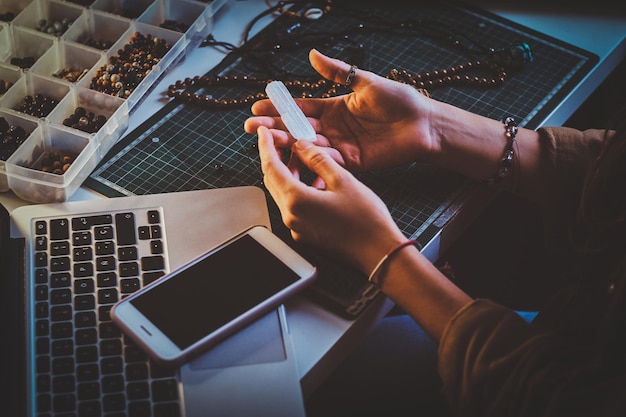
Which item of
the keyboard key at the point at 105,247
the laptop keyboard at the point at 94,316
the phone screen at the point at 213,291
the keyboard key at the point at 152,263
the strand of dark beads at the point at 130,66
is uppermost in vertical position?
the strand of dark beads at the point at 130,66

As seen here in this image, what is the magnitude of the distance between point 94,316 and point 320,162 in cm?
36

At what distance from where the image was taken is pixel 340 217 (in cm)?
98

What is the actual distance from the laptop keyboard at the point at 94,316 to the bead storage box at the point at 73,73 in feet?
0.35

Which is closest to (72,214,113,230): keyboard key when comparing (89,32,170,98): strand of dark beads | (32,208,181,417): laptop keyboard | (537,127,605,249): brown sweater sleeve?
(32,208,181,417): laptop keyboard

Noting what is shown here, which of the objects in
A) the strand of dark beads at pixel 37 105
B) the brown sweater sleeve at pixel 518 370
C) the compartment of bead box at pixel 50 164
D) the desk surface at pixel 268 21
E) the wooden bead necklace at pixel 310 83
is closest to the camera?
the brown sweater sleeve at pixel 518 370

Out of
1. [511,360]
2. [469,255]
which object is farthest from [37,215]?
[469,255]

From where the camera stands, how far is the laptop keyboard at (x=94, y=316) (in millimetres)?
845

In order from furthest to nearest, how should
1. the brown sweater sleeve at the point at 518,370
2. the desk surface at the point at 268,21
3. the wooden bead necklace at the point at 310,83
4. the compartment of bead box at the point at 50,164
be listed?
the wooden bead necklace at the point at 310,83, the compartment of bead box at the point at 50,164, the desk surface at the point at 268,21, the brown sweater sleeve at the point at 518,370

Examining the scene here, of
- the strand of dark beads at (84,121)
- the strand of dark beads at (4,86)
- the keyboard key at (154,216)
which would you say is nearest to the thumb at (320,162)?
the keyboard key at (154,216)

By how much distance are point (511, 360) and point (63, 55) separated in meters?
0.87

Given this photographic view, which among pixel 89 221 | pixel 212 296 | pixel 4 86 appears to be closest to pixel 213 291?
pixel 212 296

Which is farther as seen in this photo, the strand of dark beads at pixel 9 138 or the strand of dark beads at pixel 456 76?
the strand of dark beads at pixel 456 76

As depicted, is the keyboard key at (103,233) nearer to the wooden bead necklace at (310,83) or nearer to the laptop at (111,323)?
the laptop at (111,323)

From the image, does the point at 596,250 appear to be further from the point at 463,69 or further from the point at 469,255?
the point at 469,255
